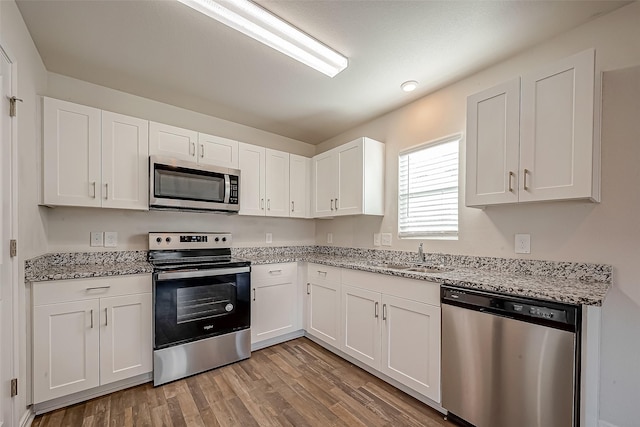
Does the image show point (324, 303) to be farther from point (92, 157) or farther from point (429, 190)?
point (92, 157)

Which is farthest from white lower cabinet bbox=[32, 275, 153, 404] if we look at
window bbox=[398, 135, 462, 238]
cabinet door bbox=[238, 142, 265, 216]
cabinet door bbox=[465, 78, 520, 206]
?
cabinet door bbox=[465, 78, 520, 206]

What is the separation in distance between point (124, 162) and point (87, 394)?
1802mm

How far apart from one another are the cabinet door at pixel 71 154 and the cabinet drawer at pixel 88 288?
64 centimetres

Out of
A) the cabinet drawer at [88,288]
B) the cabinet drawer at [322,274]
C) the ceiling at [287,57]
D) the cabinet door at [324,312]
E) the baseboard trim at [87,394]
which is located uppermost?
the ceiling at [287,57]

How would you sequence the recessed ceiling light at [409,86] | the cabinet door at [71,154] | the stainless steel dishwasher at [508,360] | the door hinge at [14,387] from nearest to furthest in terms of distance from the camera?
the stainless steel dishwasher at [508,360], the door hinge at [14,387], the cabinet door at [71,154], the recessed ceiling light at [409,86]

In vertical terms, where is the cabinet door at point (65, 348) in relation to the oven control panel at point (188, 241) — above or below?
below

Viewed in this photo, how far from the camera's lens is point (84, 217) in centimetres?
238

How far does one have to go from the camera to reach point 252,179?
308cm

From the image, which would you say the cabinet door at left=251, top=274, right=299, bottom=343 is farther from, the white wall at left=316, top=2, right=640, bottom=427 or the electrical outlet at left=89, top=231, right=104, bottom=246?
the white wall at left=316, top=2, right=640, bottom=427

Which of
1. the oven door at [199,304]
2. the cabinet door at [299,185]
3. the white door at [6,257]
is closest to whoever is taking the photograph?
the white door at [6,257]

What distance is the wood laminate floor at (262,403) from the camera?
1.76 metres

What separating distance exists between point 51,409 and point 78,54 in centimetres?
255

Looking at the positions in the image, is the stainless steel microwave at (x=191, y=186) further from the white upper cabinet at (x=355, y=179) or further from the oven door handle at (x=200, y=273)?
the white upper cabinet at (x=355, y=179)

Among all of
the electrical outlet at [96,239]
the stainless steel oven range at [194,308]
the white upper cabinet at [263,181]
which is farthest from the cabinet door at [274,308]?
the electrical outlet at [96,239]
